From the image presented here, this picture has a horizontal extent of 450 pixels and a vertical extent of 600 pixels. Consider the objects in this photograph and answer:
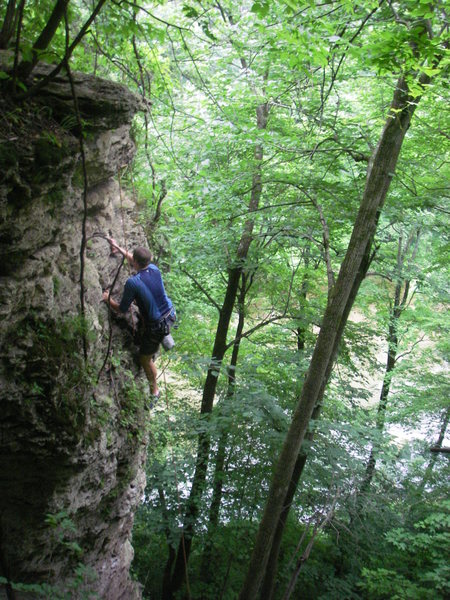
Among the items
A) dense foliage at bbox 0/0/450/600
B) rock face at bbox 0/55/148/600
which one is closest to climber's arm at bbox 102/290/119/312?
rock face at bbox 0/55/148/600

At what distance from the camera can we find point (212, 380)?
10.1 meters

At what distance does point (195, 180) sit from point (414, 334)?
1045cm

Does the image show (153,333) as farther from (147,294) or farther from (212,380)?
(212,380)

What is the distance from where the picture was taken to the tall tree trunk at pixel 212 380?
8656 millimetres

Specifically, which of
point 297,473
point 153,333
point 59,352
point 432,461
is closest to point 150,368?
A: point 153,333

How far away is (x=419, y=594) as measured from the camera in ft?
20.5

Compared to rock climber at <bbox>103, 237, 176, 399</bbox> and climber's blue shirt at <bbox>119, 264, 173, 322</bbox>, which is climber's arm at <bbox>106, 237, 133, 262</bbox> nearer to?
rock climber at <bbox>103, 237, 176, 399</bbox>

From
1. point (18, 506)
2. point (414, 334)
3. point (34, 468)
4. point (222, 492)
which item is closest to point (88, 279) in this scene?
point (34, 468)

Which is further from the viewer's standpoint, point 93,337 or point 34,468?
point 93,337

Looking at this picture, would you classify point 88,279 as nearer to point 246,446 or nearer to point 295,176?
point 295,176

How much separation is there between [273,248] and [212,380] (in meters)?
3.28

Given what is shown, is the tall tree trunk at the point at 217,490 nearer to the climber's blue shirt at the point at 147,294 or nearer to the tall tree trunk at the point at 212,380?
the tall tree trunk at the point at 212,380

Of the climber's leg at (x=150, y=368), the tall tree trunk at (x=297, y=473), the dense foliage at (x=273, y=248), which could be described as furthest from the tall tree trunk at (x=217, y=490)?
the climber's leg at (x=150, y=368)

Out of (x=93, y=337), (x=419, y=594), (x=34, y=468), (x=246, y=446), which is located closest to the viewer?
(x=34, y=468)
